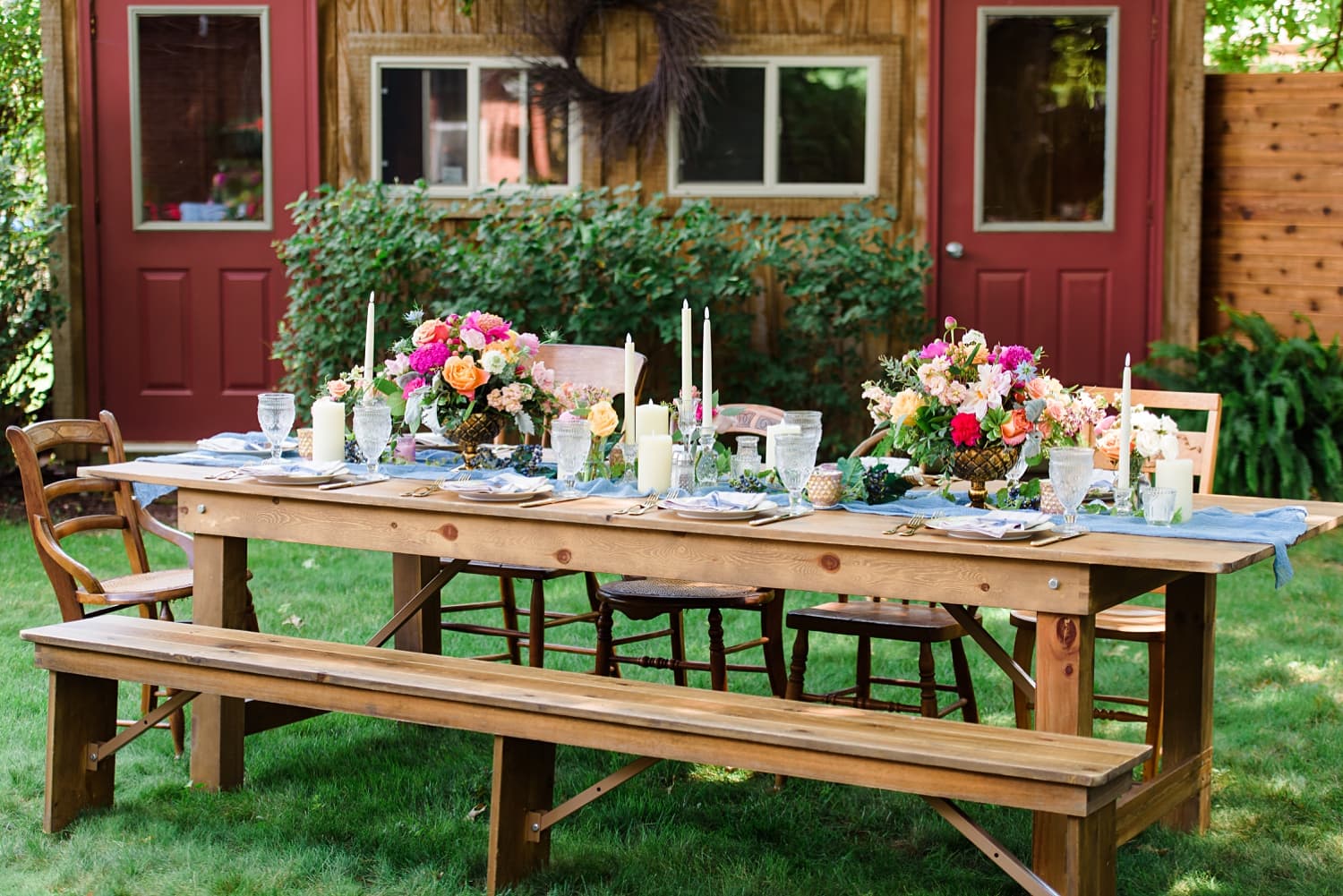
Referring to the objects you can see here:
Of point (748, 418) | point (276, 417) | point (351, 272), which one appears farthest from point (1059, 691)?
point (351, 272)

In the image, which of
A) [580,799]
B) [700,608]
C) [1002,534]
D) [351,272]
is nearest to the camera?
[1002,534]

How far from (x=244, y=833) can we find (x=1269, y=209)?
6.41 meters

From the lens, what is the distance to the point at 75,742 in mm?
3775

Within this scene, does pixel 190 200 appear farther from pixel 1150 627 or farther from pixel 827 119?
pixel 1150 627

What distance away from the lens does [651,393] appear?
8.11m

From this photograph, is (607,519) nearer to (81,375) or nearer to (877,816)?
(877,816)

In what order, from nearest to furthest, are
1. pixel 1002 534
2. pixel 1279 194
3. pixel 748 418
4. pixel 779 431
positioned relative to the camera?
pixel 1002 534
pixel 779 431
pixel 748 418
pixel 1279 194

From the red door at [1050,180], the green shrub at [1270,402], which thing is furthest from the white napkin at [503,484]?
the red door at [1050,180]

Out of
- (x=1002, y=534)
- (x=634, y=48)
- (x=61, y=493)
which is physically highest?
(x=634, y=48)

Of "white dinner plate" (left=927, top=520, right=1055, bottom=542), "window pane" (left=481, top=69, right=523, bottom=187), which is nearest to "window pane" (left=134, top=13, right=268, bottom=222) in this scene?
"window pane" (left=481, top=69, right=523, bottom=187)

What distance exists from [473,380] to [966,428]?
1163 millimetres

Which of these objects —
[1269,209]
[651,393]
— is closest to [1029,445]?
[651,393]

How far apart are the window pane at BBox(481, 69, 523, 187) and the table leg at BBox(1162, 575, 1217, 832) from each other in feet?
17.8

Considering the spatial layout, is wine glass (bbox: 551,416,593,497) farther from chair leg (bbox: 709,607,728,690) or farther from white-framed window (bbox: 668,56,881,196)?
white-framed window (bbox: 668,56,881,196)
